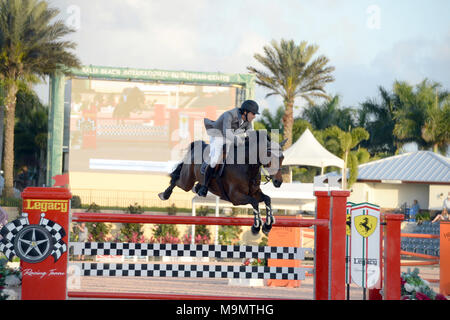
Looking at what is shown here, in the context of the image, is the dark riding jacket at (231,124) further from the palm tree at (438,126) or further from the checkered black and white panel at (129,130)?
the palm tree at (438,126)

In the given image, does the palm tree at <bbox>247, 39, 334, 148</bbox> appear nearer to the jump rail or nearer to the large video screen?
the large video screen

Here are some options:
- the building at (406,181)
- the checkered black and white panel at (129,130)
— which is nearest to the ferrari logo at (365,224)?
the building at (406,181)

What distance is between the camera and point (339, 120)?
35656 mm

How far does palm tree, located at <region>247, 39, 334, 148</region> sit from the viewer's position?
28.0 metres

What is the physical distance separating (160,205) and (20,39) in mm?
9240

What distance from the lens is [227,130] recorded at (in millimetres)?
6668

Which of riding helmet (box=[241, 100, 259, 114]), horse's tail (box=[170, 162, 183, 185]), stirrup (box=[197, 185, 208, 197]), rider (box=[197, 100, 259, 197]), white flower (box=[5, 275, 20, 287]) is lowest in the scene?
white flower (box=[5, 275, 20, 287])

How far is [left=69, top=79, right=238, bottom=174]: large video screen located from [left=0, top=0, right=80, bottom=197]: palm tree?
387 centimetres

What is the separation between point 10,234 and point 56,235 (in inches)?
18.4

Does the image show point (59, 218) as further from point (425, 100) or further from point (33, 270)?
point (425, 100)

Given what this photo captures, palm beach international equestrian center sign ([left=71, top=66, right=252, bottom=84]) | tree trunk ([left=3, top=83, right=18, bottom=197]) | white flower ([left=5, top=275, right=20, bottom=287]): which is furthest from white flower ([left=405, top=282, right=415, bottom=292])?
palm beach international equestrian center sign ([left=71, top=66, right=252, bottom=84])

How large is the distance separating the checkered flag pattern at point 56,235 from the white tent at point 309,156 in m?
15.2

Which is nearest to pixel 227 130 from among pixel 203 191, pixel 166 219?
pixel 203 191
